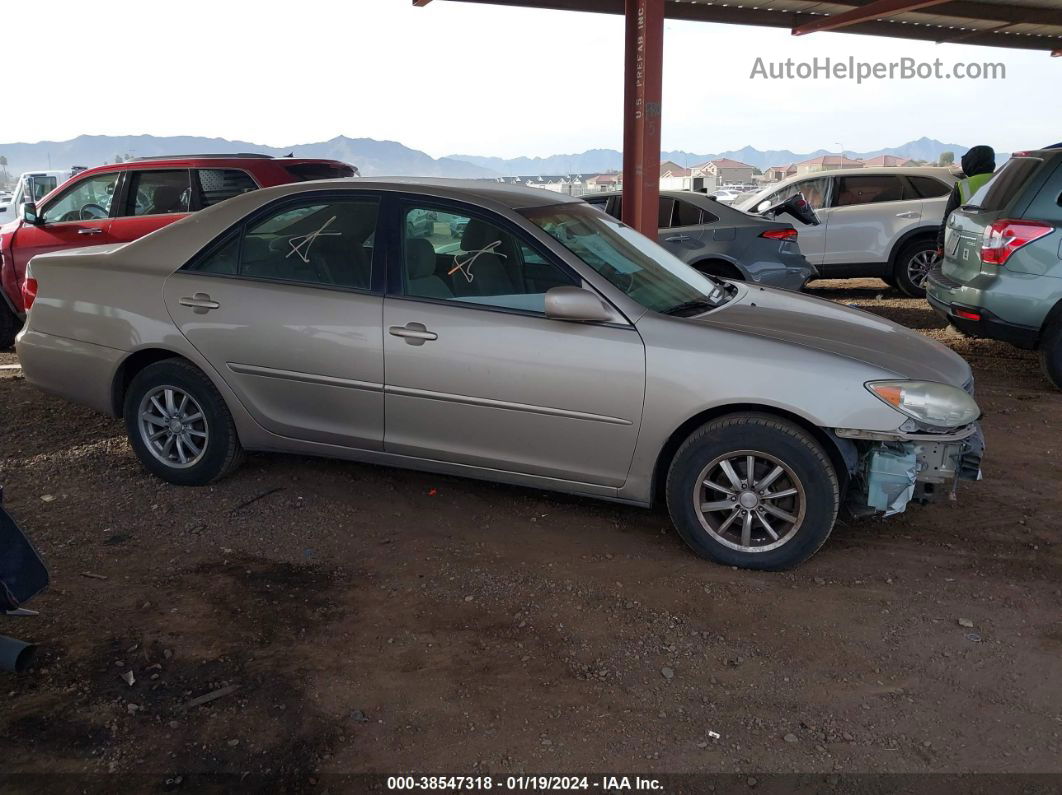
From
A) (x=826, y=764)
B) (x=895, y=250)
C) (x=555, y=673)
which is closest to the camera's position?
(x=826, y=764)

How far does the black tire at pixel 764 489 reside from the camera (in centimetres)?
388

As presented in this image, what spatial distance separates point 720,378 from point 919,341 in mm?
1320

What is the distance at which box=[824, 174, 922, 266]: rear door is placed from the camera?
37.3ft

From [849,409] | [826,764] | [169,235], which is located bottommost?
[826,764]

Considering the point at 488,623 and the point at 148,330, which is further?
the point at 148,330

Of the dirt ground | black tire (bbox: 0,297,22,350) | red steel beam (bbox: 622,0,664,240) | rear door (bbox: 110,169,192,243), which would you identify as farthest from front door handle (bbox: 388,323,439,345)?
black tire (bbox: 0,297,22,350)

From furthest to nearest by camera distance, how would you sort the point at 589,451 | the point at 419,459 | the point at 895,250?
the point at 895,250, the point at 419,459, the point at 589,451

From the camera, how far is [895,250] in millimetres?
11438

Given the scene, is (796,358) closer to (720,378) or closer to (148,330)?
(720,378)

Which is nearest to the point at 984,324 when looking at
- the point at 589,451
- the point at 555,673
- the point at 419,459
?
the point at 589,451

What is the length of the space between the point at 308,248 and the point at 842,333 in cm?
265

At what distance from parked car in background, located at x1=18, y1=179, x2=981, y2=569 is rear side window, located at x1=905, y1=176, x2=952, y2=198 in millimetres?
7448

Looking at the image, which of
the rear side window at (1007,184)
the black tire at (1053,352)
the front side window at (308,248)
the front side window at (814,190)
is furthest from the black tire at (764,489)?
the front side window at (814,190)

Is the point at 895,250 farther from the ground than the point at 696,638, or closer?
farther from the ground
